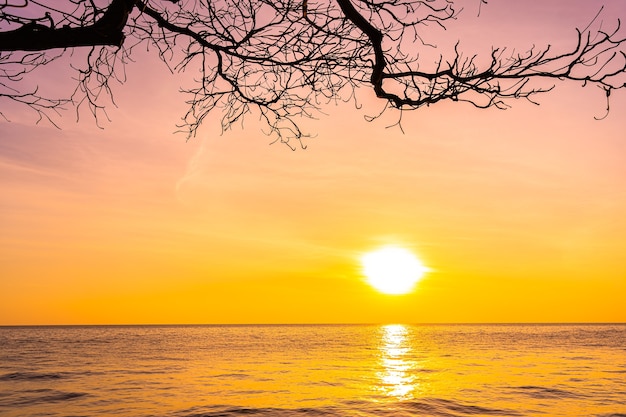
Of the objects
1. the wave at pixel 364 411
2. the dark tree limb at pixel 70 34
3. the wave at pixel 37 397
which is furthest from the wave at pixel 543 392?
the dark tree limb at pixel 70 34

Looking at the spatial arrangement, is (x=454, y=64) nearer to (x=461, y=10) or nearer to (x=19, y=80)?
(x=461, y=10)

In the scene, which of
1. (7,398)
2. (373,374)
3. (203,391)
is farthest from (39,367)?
(373,374)

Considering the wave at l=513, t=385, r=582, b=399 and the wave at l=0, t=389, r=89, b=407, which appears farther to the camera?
the wave at l=513, t=385, r=582, b=399

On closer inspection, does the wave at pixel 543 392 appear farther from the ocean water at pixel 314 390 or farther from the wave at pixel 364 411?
the wave at pixel 364 411

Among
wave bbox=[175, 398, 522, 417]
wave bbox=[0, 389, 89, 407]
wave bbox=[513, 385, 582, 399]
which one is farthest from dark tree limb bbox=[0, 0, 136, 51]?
wave bbox=[513, 385, 582, 399]

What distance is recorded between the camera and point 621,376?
2212 centimetres

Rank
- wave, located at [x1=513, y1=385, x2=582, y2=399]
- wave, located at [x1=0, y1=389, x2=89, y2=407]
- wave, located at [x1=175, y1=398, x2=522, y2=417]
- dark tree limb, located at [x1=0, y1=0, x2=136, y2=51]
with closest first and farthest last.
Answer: dark tree limb, located at [x1=0, y1=0, x2=136, y2=51] → wave, located at [x1=175, y1=398, x2=522, y2=417] → wave, located at [x1=0, y1=389, x2=89, y2=407] → wave, located at [x1=513, y1=385, x2=582, y2=399]

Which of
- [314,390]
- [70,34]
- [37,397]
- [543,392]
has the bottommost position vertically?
[37,397]

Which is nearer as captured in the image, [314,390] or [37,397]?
[37,397]

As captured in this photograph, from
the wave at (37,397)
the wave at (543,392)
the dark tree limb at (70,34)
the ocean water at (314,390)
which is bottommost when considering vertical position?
the wave at (37,397)

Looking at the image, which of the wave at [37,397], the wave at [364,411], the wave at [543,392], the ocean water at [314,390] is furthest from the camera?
the wave at [543,392]

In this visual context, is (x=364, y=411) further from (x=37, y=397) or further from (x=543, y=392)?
(x=37, y=397)

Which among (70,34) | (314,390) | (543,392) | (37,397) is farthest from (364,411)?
(70,34)

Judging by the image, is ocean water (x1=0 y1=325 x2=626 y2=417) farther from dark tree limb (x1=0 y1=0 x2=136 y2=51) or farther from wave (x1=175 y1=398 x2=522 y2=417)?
dark tree limb (x1=0 y1=0 x2=136 y2=51)
